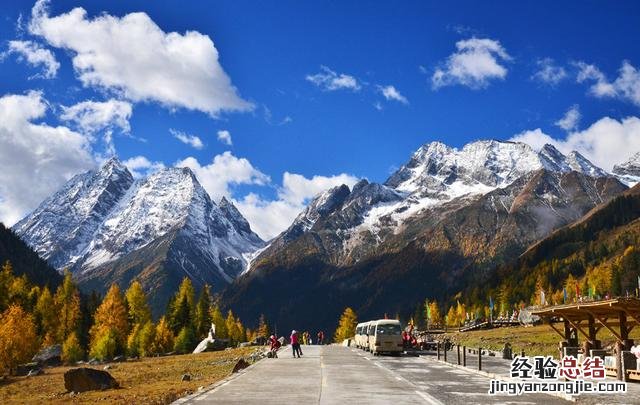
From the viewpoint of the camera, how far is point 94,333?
104m

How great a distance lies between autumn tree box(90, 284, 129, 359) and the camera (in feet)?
310

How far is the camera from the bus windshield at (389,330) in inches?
2110

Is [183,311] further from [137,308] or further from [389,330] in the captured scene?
[389,330]

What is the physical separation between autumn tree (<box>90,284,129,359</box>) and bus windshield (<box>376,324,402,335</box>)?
54.4 metres

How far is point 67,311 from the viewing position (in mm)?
107625

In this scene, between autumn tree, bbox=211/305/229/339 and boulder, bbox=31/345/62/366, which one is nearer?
boulder, bbox=31/345/62/366

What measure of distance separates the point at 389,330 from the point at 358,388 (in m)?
28.4

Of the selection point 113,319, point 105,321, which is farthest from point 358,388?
point 105,321

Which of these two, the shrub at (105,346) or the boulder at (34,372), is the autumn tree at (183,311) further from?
the boulder at (34,372)

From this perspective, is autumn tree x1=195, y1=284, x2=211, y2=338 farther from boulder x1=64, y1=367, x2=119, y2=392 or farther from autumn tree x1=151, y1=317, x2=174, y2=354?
boulder x1=64, y1=367, x2=119, y2=392

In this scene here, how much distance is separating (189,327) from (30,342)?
108 feet

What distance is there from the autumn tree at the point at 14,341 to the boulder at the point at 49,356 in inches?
87.0

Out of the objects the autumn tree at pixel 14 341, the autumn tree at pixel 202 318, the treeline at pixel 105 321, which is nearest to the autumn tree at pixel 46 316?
the treeline at pixel 105 321

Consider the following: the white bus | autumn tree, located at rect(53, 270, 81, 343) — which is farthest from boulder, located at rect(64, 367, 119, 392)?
autumn tree, located at rect(53, 270, 81, 343)
